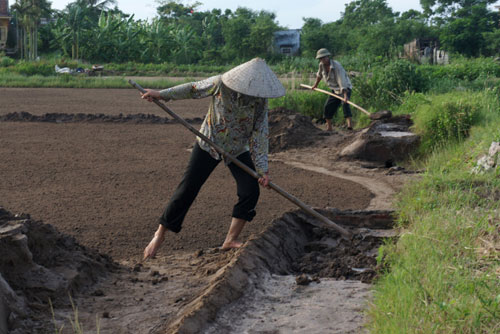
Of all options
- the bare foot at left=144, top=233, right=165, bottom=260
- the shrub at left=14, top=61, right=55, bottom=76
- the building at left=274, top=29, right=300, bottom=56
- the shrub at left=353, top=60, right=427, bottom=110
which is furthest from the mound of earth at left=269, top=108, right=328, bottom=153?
the building at left=274, top=29, right=300, bottom=56

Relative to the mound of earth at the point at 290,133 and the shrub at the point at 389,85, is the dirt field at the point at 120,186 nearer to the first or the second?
the mound of earth at the point at 290,133

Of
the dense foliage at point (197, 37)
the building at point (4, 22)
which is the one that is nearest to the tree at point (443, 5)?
the dense foliage at point (197, 37)

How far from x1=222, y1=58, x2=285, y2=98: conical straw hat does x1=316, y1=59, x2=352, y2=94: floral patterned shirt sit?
6974mm

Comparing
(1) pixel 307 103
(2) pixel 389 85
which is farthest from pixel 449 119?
(1) pixel 307 103

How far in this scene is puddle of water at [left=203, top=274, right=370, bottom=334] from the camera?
142 inches

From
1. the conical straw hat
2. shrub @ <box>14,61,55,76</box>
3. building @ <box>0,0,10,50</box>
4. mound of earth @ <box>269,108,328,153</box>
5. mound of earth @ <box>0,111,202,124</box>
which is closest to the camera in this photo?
the conical straw hat

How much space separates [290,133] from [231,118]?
6309 mm

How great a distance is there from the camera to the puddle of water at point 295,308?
11.8ft

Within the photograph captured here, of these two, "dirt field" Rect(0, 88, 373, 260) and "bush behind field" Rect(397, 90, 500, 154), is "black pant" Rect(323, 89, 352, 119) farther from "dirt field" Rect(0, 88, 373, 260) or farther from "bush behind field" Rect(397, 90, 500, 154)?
"dirt field" Rect(0, 88, 373, 260)

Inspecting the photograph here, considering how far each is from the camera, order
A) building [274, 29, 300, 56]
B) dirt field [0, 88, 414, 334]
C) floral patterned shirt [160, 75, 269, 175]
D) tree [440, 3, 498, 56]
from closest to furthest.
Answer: dirt field [0, 88, 414, 334] < floral patterned shirt [160, 75, 269, 175] < tree [440, 3, 498, 56] < building [274, 29, 300, 56]

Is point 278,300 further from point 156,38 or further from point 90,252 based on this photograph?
point 156,38

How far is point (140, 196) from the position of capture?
23.1 feet

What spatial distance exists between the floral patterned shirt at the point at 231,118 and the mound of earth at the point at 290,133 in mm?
5995

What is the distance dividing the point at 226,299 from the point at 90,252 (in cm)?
137
